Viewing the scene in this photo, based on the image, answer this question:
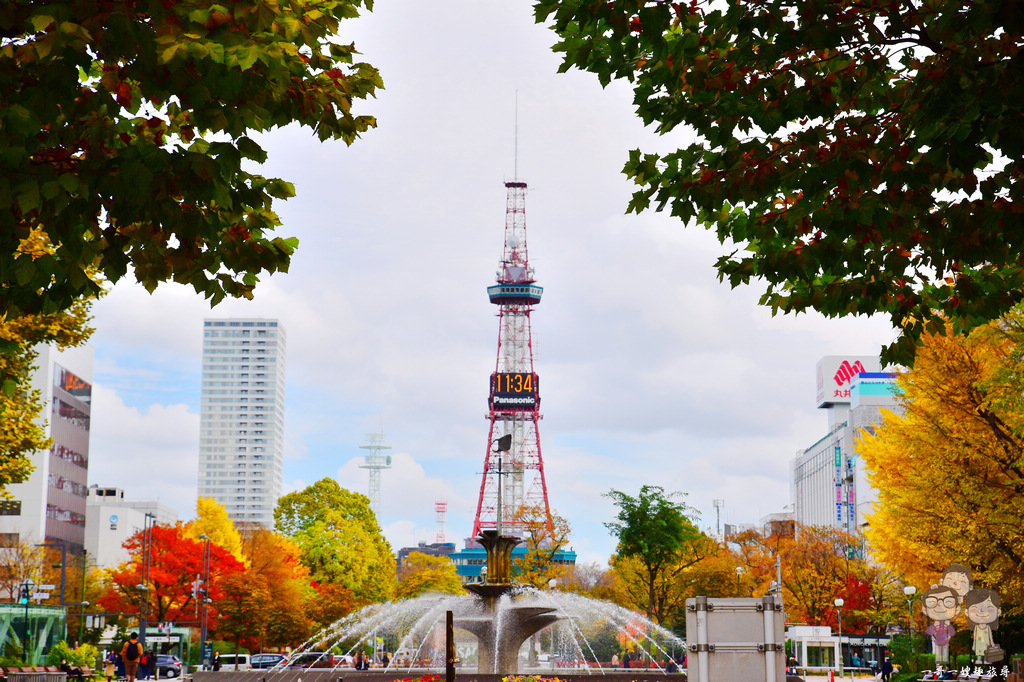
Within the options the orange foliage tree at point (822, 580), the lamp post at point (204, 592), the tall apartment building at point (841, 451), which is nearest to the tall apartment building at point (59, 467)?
the lamp post at point (204, 592)

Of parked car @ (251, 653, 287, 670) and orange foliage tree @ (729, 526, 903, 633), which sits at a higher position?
orange foliage tree @ (729, 526, 903, 633)

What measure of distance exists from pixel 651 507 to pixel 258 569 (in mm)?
23945

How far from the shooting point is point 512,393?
136 meters

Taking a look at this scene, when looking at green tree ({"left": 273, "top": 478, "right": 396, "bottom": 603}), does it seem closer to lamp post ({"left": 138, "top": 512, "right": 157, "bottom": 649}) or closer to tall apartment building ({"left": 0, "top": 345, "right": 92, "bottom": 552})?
lamp post ({"left": 138, "top": 512, "right": 157, "bottom": 649})

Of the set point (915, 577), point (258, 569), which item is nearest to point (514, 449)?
point (258, 569)

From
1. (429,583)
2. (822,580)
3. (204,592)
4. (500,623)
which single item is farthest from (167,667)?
(822,580)

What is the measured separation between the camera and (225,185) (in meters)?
7.34

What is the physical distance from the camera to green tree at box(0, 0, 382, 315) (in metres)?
6.59

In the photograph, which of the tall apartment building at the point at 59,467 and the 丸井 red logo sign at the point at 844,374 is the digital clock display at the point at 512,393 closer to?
the 丸井 red logo sign at the point at 844,374

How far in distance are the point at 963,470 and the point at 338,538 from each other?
169 feet

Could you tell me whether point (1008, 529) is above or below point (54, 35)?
below

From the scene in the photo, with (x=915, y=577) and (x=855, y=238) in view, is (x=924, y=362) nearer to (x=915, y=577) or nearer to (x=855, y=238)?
(x=915, y=577)

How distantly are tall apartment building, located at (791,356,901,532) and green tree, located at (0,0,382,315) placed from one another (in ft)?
327

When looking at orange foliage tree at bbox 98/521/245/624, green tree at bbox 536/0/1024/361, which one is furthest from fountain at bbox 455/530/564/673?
orange foliage tree at bbox 98/521/245/624
